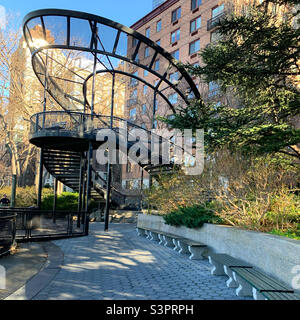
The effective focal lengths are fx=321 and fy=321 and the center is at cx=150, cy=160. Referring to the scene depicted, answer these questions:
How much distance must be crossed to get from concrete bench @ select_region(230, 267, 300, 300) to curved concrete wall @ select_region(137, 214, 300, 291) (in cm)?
38

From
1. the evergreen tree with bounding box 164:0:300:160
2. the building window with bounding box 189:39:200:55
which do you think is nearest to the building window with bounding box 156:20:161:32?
the building window with bounding box 189:39:200:55

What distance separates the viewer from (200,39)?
3266cm

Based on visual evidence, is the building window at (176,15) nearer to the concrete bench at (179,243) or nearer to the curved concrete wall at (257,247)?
the concrete bench at (179,243)

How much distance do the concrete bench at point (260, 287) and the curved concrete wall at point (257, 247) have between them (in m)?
0.38

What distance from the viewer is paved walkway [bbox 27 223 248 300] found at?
208 inches

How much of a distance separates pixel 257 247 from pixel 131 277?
2.57 meters

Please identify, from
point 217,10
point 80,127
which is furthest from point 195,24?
point 80,127

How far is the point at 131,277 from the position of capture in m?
6.49

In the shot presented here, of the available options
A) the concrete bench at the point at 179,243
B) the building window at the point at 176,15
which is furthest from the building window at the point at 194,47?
the concrete bench at the point at 179,243

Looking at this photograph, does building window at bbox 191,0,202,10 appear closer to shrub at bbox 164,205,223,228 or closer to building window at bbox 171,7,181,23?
building window at bbox 171,7,181,23

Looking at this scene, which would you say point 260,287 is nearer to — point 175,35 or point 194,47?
point 194,47

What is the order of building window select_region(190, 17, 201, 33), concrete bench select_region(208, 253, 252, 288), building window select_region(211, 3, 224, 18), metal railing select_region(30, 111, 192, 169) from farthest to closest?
building window select_region(190, 17, 201, 33), building window select_region(211, 3, 224, 18), metal railing select_region(30, 111, 192, 169), concrete bench select_region(208, 253, 252, 288)

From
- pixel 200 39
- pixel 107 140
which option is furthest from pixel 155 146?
pixel 200 39

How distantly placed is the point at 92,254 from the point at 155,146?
810 centimetres
